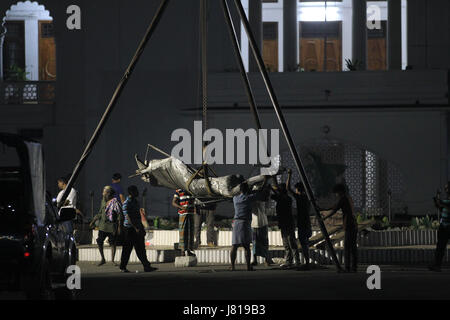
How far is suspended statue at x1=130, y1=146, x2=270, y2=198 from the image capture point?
20.6 metres

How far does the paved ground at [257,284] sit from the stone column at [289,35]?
13.2 m

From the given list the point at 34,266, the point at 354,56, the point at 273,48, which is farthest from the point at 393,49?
the point at 34,266

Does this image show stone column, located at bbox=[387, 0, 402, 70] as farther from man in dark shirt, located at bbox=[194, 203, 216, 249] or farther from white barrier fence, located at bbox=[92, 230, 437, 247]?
man in dark shirt, located at bbox=[194, 203, 216, 249]

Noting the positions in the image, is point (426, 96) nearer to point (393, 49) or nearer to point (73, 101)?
point (393, 49)

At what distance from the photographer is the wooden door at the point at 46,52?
129 feet

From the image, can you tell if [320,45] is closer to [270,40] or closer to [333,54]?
[333,54]

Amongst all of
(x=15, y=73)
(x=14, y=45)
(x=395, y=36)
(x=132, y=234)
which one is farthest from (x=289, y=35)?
(x=132, y=234)

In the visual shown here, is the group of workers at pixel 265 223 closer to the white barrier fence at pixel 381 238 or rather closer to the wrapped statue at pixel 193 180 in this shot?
the wrapped statue at pixel 193 180

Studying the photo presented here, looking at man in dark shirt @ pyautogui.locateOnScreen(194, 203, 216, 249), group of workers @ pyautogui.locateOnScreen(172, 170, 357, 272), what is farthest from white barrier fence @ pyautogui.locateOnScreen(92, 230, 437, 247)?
group of workers @ pyautogui.locateOnScreen(172, 170, 357, 272)

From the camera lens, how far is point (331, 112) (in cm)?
3256

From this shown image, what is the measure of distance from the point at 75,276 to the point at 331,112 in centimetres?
1648

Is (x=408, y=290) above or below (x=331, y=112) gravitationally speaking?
below

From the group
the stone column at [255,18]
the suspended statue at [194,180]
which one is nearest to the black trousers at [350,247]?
the suspended statue at [194,180]

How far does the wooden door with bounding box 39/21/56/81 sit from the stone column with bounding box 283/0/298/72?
956 centimetres
